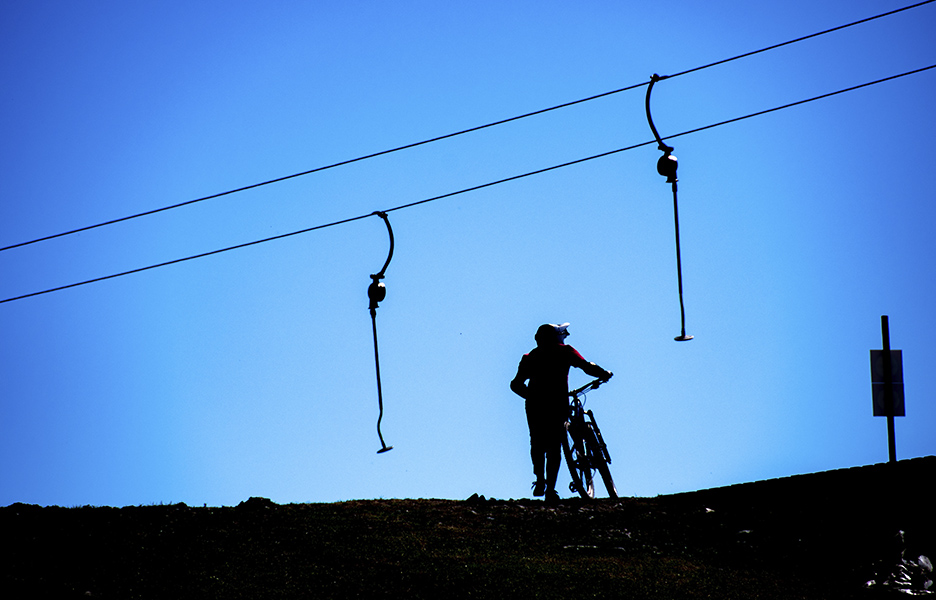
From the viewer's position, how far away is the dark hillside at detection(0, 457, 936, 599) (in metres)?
12.3

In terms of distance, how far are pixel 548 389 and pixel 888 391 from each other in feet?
16.4

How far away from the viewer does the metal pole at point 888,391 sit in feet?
52.2

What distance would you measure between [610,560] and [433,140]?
19.4 feet

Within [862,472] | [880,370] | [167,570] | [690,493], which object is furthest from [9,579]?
[880,370]

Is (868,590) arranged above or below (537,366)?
below

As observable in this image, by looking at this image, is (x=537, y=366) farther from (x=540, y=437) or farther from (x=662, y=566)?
(x=662, y=566)

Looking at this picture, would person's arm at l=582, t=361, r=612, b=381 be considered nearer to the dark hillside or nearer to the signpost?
the dark hillside

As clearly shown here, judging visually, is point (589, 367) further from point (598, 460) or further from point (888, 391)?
point (888, 391)

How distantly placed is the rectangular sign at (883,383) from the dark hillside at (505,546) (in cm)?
191

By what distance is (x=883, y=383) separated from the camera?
16438 mm

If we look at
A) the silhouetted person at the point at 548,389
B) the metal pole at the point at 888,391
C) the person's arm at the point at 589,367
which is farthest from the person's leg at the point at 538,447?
the metal pole at the point at 888,391

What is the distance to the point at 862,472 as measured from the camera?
47.5 ft

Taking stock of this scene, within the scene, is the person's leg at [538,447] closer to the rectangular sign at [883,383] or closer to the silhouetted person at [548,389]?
the silhouetted person at [548,389]

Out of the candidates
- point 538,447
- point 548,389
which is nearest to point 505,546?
point 538,447
